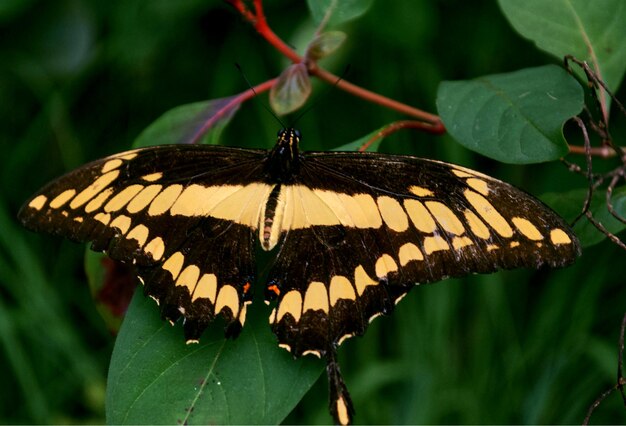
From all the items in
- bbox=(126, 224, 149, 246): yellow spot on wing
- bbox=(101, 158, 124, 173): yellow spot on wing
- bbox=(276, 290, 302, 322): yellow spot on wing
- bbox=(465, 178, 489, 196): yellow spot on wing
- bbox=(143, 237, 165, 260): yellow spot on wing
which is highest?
bbox=(101, 158, 124, 173): yellow spot on wing

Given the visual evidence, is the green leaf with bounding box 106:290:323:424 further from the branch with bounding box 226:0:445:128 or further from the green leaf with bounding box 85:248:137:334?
the branch with bounding box 226:0:445:128

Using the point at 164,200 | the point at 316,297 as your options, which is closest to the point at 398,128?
the point at 316,297

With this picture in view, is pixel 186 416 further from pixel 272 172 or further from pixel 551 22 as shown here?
pixel 551 22

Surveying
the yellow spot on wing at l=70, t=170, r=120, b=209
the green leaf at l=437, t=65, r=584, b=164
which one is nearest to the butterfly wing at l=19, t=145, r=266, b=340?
the yellow spot on wing at l=70, t=170, r=120, b=209

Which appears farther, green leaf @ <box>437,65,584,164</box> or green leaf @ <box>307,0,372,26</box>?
green leaf @ <box>307,0,372,26</box>

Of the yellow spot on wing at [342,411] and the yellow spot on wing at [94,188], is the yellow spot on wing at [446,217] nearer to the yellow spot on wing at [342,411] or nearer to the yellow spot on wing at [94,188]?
Answer: the yellow spot on wing at [342,411]

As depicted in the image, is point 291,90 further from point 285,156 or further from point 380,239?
point 380,239
